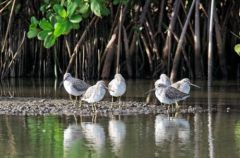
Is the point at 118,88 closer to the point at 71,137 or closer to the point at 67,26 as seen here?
the point at 67,26

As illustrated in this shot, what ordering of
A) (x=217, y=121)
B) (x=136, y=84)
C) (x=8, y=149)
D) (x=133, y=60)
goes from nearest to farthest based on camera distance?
(x=8, y=149), (x=217, y=121), (x=136, y=84), (x=133, y=60)

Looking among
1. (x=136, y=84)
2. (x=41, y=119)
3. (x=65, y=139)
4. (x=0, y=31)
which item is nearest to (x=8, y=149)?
(x=65, y=139)

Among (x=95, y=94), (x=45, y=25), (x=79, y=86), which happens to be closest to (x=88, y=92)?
(x=95, y=94)

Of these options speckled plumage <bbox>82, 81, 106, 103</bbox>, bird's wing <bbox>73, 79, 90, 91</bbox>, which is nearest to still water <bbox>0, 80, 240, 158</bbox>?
speckled plumage <bbox>82, 81, 106, 103</bbox>

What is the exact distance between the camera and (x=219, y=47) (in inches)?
786

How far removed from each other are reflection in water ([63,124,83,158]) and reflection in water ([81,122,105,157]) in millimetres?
93

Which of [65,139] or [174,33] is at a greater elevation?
[174,33]

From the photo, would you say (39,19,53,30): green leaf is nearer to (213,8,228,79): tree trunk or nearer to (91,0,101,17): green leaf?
(91,0,101,17): green leaf

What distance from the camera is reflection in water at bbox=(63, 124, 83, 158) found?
9826 millimetres

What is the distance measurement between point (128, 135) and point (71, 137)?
77cm

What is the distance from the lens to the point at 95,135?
1082cm

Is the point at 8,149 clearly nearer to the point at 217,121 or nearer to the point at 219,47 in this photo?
the point at 217,121

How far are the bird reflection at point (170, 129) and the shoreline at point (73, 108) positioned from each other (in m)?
0.65

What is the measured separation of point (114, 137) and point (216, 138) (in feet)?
4.39
